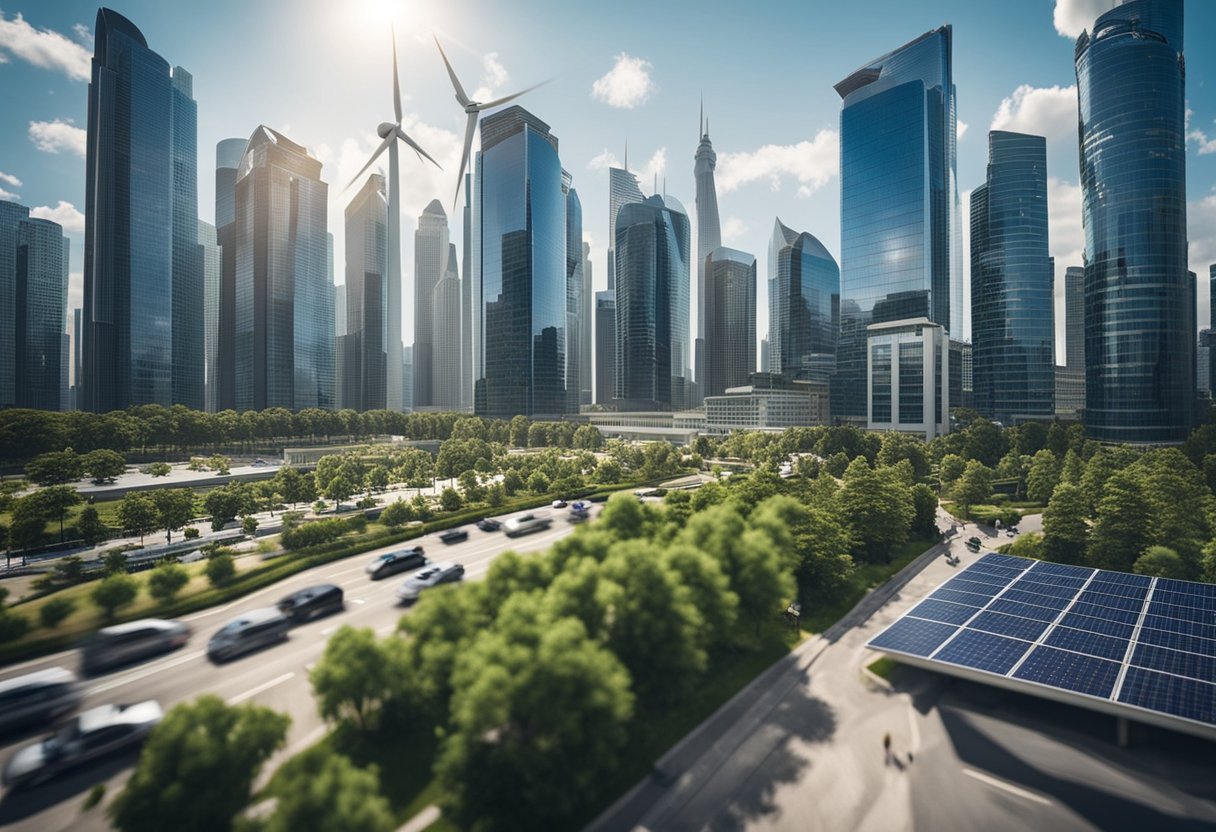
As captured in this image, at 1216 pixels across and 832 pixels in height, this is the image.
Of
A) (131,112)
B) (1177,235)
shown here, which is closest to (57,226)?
(131,112)

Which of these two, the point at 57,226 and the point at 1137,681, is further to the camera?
the point at 57,226

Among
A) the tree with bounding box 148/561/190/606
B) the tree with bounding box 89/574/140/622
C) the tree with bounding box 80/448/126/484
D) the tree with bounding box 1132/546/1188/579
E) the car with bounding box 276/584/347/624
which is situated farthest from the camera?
the tree with bounding box 80/448/126/484

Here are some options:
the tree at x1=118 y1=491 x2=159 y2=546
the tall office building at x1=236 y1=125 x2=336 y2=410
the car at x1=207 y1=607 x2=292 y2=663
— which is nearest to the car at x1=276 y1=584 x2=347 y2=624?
the car at x1=207 y1=607 x2=292 y2=663

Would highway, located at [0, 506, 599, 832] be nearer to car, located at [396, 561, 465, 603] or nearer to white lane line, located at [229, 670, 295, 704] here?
white lane line, located at [229, 670, 295, 704]

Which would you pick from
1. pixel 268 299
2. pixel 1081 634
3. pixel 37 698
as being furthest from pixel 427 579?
pixel 268 299

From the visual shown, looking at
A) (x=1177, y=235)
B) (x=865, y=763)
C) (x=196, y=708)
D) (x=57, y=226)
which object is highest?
(x=57, y=226)

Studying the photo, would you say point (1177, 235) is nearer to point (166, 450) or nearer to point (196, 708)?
point (196, 708)
